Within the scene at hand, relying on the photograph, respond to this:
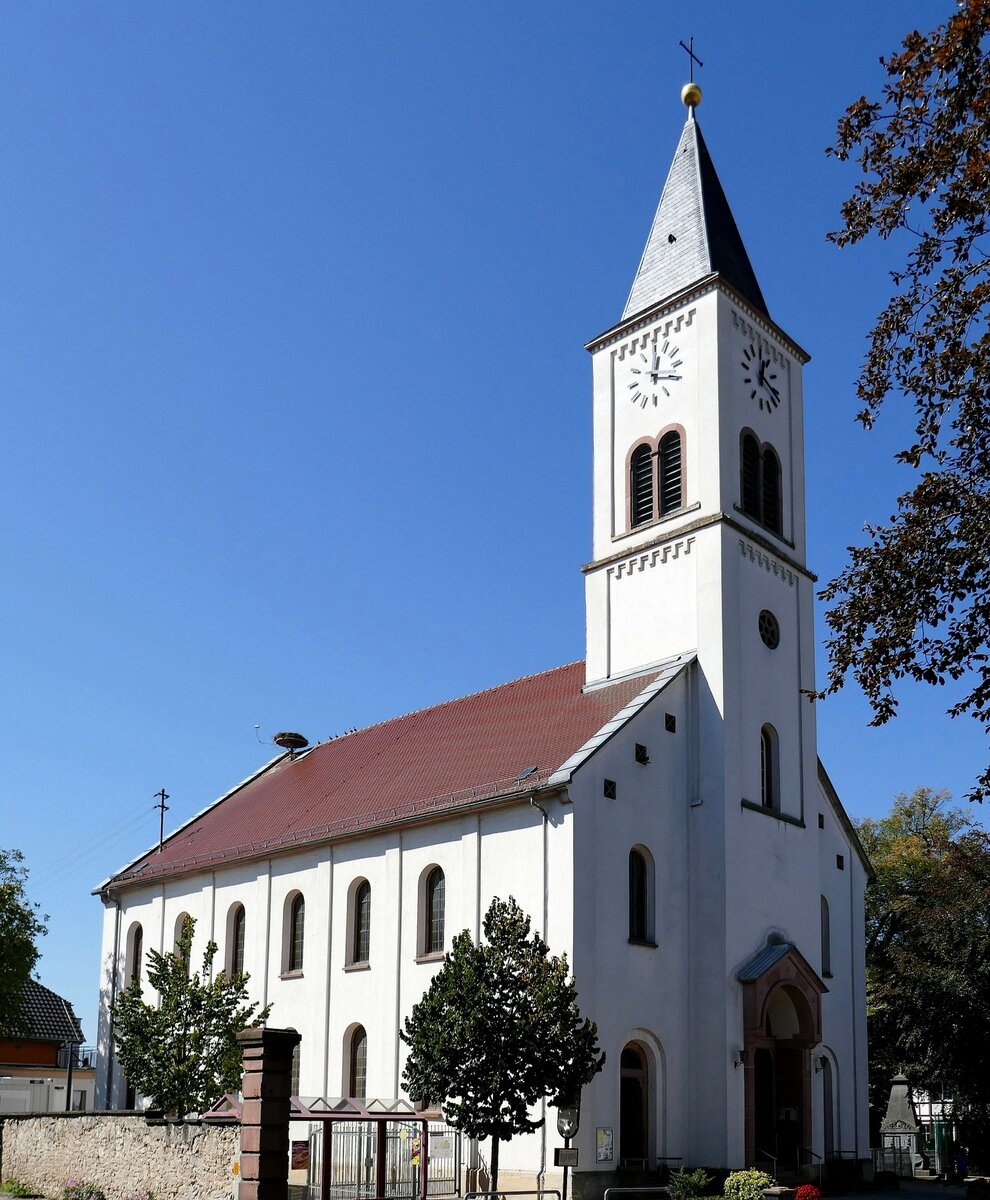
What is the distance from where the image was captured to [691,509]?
3334 centimetres

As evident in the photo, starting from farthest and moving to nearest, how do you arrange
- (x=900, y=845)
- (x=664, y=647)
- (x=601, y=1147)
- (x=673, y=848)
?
(x=900, y=845)
(x=664, y=647)
(x=673, y=848)
(x=601, y=1147)

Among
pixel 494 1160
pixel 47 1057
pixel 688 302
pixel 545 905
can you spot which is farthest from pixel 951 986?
pixel 47 1057

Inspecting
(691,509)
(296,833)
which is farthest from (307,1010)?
(691,509)

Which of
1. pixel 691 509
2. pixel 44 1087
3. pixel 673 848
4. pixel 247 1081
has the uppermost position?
pixel 691 509

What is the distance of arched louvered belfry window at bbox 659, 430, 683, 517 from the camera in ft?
112

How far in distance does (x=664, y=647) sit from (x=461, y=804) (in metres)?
6.23

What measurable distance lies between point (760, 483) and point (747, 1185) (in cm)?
1679

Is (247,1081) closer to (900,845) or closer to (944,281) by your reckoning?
(944,281)

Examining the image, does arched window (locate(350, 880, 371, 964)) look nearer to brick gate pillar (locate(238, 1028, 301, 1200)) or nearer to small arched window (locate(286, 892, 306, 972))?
small arched window (locate(286, 892, 306, 972))

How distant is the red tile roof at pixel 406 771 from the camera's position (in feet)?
104

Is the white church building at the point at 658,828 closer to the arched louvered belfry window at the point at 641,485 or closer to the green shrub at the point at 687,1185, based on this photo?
the arched louvered belfry window at the point at 641,485

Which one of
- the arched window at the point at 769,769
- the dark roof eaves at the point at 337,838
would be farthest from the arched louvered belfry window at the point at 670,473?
the dark roof eaves at the point at 337,838

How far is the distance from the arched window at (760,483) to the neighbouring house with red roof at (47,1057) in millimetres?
32677

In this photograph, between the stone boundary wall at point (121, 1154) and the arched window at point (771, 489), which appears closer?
the stone boundary wall at point (121, 1154)
